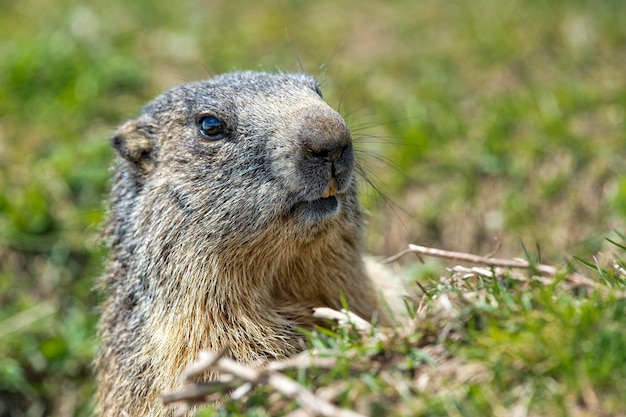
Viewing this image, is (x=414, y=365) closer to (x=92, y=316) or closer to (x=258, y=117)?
(x=258, y=117)

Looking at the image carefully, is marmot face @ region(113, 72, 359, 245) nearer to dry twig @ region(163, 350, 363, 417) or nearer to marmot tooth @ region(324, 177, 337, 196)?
marmot tooth @ region(324, 177, 337, 196)

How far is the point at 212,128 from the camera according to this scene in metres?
4.98

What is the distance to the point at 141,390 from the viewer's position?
4875 millimetres

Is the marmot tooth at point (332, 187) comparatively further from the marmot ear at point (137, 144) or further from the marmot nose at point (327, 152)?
the marmot ear at point (137, 144)

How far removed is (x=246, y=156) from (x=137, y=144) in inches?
43.4

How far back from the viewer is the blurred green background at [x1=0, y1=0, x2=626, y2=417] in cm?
712

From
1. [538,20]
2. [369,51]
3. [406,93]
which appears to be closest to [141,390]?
[406,93]

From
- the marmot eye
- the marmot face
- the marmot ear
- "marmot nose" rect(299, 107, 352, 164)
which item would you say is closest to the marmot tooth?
the marmot face

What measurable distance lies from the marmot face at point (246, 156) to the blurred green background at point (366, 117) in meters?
1.19

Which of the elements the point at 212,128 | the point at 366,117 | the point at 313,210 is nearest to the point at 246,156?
the point at 212,128

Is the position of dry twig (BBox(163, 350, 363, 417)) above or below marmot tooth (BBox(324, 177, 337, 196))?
below

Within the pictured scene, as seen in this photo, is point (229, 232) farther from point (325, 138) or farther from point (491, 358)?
point (491, 358)

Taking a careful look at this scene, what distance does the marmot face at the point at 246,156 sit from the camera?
4.32m

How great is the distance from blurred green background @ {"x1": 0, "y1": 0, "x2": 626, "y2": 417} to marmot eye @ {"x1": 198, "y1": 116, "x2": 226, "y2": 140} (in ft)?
4.35
